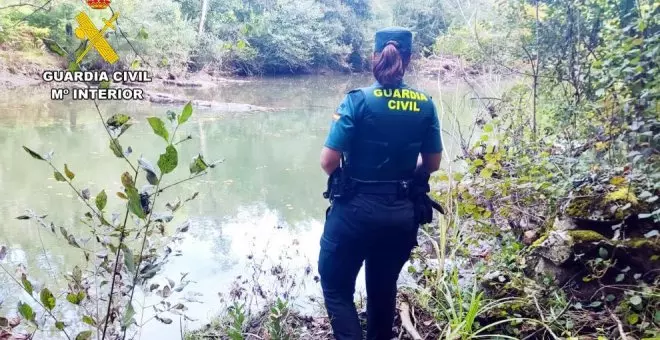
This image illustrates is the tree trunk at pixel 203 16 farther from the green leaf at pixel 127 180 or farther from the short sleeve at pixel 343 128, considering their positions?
the green leaf at pixel 127 180

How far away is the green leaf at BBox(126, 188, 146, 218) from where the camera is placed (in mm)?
1221

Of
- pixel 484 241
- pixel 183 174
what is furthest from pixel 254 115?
pixel 484 241

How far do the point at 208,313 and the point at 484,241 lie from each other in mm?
1697

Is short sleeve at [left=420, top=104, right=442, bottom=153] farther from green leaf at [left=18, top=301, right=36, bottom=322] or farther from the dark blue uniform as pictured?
green leaf at [left=18, top=301, right=36, bottom=322]

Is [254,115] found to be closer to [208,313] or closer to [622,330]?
[208,313]

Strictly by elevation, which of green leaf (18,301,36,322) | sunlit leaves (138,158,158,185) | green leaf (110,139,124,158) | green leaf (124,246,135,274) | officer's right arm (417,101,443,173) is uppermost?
officer's right arm (417,101,443,173)

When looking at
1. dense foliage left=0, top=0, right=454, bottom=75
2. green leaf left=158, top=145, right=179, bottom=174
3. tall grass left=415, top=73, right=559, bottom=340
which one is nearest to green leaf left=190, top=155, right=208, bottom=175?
green leaf left=158, top=145, right=179, bottom=174

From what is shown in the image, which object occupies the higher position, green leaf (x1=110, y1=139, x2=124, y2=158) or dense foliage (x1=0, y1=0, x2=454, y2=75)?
dense foliage (x1=0, y1=0, x2=454, y2=75)

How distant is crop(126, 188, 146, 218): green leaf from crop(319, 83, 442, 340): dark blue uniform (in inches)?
32.1

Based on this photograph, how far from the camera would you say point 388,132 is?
1925 millimetres

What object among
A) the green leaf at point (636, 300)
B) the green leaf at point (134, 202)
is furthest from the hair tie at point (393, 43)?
the green leaf at point (636, 300)

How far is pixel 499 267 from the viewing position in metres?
2.52

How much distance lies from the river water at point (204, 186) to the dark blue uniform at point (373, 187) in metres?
0.92

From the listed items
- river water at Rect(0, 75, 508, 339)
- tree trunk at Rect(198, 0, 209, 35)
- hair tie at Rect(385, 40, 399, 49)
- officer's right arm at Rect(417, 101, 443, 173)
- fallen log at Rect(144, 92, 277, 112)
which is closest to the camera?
hair tie at Rect(385, 40, 399, 49)
